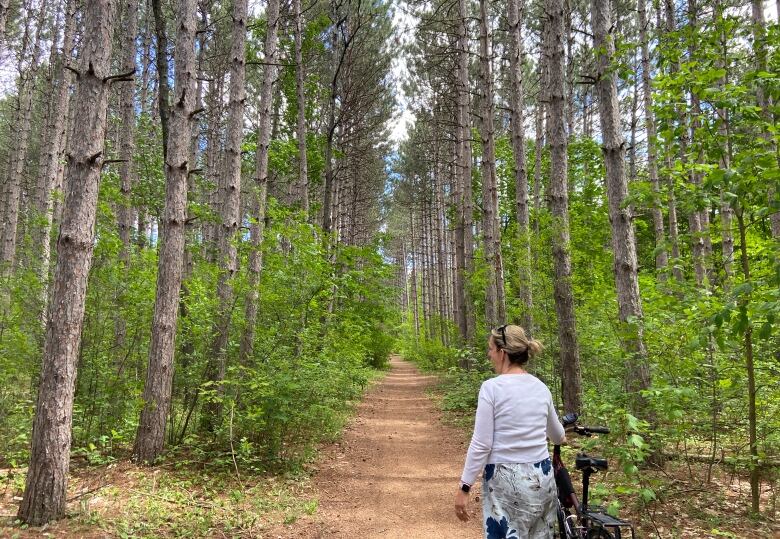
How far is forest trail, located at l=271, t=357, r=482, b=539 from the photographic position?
4.59m

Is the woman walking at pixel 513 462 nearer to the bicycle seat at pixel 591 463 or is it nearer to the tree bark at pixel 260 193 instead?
the bicycle seat at pixel 591 463

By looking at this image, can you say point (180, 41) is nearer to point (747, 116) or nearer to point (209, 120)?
point (747, 116)

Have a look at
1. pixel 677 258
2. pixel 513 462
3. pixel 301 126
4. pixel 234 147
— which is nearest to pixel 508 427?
pixel 513 462

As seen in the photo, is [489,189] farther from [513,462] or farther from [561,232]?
[513,462]

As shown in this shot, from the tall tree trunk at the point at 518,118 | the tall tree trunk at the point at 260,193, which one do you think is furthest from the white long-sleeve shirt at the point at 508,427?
the tall tree trunk at the point at 518,118

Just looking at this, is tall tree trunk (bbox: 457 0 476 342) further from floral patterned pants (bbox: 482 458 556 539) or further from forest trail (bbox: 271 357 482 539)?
floral patterned pants (bbox: 482 458 556 539)

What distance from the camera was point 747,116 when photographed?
3910 millimetres

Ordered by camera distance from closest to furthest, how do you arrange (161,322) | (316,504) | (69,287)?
(69,287) → (316,504) → (161,322)

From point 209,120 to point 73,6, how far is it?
6.48m

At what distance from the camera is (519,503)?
2172mm

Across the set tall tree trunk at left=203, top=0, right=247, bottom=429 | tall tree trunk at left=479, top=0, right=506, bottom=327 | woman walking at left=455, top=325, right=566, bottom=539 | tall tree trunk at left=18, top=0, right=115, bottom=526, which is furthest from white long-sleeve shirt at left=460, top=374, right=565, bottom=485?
tall tree trunk at left=479, top=0, right=506, bottom=327

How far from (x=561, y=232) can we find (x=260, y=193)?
17.4 ft

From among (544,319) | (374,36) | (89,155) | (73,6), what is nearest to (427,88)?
(374,36)

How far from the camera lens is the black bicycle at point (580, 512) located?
7.16 feet
